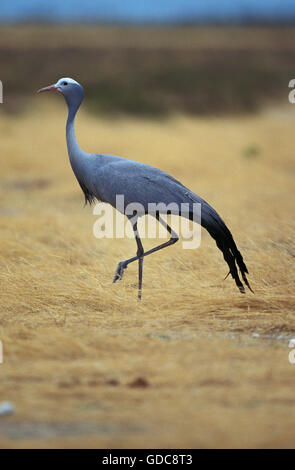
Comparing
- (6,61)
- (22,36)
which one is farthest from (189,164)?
(22,36)

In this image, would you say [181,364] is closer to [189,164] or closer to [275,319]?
[275,319]

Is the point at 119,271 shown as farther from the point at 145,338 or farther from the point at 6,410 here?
the point at 6,410

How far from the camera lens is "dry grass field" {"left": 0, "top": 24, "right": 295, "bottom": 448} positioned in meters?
3.33

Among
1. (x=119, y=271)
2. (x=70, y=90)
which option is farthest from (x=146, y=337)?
(x=70, y=90)

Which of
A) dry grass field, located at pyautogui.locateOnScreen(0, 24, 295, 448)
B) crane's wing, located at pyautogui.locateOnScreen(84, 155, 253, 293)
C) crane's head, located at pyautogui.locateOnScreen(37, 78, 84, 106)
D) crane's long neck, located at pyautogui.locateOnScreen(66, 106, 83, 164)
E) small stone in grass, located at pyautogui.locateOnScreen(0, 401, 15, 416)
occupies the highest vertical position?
crane's head, located at pyautogui.locateOnScreen(37, 78, 84, 106)

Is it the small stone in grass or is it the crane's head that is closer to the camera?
the small stone in grass

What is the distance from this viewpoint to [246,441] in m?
3.17

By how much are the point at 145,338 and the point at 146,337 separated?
51 millimetres

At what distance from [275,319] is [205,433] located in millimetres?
1852

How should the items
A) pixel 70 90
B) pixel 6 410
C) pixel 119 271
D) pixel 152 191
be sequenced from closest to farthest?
pixel 6 410 → pixel 152 191 → pixel 119 271 → pixel 70 90

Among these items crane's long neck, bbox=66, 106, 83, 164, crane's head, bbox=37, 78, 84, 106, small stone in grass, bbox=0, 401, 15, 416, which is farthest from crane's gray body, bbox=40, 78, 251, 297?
small stone in grass, bbox=0, 401, 15, 416

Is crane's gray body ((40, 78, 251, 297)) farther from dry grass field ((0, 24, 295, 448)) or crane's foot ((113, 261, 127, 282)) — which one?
dry grass field ((0, 24, 295, 448))

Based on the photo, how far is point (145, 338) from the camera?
4566mm
